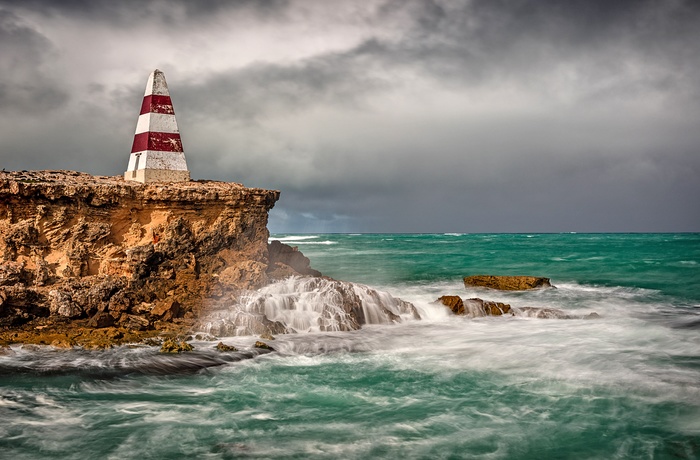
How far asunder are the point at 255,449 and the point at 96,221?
8.09 metres

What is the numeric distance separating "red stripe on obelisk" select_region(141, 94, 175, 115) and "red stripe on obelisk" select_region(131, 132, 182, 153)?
64 cm

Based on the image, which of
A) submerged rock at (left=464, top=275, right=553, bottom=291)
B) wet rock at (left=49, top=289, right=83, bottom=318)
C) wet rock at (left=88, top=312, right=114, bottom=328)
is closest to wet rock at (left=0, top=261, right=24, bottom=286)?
wet rock at (left=49, top=289, right=83, bottom=318)

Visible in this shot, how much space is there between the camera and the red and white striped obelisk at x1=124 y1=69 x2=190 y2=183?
13.5 m

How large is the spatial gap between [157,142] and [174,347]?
675 cm

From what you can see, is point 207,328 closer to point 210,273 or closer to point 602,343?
point 210,273

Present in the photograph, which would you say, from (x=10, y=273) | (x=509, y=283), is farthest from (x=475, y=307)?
(x=10, y=273)

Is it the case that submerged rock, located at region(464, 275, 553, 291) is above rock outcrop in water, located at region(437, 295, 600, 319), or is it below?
above

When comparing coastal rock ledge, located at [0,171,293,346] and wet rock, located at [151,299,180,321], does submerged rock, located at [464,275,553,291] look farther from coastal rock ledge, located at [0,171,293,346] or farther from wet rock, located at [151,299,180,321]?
wet rock, located at [151,299,180,321]

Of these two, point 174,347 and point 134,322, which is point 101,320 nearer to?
point 134,322

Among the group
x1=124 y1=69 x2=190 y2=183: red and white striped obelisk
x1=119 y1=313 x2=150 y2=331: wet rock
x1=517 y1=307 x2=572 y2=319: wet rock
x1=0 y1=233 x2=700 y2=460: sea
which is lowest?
x1=0 y1=233 x2=700 y2=460: sea

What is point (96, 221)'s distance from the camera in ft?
38.4

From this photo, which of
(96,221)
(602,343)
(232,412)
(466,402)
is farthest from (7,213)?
(602,343)

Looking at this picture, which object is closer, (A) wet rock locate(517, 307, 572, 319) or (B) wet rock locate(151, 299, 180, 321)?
(B) wet rock locate(151, 299, 180, 321)

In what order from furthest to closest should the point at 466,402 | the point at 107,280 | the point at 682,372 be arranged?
the point at 107,280, the point at 682,372, the point at 466,402
